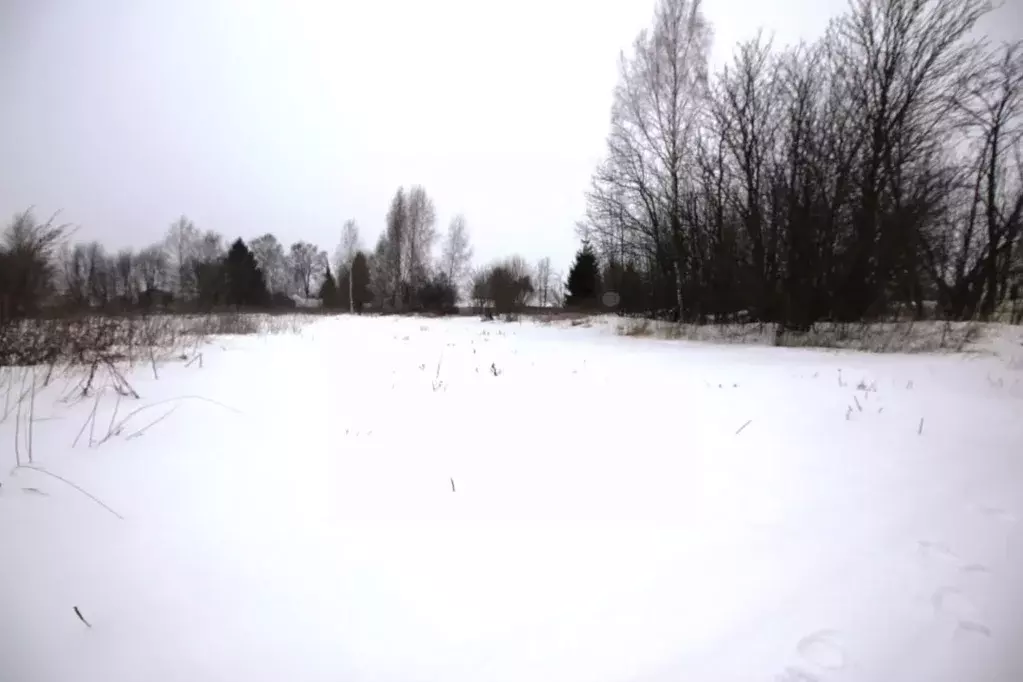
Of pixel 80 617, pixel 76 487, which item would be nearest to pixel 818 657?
pixel 80 617

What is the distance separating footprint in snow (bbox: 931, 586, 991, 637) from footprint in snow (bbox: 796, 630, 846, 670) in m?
0.46

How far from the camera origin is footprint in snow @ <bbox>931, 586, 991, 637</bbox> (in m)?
1.34

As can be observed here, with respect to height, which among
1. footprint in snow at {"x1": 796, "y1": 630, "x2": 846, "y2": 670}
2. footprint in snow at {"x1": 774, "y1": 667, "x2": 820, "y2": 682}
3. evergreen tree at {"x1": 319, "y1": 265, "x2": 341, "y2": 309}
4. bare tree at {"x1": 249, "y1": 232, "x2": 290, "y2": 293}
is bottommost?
footprint in snow at {"x1": 774, "y1": 667, "x2": 820, "y2": 682}

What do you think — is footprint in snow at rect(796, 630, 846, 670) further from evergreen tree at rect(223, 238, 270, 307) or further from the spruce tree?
the spruce tree

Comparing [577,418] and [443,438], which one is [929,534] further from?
[443,438]

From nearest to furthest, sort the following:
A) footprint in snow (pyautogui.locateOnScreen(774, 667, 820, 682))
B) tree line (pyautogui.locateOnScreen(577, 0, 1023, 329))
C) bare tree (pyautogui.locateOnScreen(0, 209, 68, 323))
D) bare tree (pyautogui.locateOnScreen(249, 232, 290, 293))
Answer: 1. footprint in snow (pyautogui.locateOnScreen(774, 667, 820, 682))
2. bare tree (pyautogui.locateOnScreen(0, 209, 68, 323))
3. tree line (pyautogui.locateOnScreen(577, 0, 1023, 329))
4. bare tree (pyautogui.locateOnScreen(249, 232, 290, 293))

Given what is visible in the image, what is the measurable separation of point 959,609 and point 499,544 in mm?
1670

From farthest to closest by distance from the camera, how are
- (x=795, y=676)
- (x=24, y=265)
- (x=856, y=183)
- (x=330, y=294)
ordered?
(x=330, y=294) → (x=856, y=183) → (x=24, y=265) → (x=795, y=676)

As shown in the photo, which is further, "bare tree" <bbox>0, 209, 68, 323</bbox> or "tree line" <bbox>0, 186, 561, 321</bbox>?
"tree line" <bbox>0, 186, 561, 321</bbox>

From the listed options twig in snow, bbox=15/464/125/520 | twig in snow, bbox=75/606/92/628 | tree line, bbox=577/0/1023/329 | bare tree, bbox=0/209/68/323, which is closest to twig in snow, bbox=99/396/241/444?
twig in snow, bbox=15/464/125/520

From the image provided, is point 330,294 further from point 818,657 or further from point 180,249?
point 818,657

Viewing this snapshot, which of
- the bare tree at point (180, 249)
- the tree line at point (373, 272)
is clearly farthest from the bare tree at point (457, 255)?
the bare tree at point (180, 249)

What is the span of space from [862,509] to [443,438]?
2366 millimetres

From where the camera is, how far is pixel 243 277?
114ft
